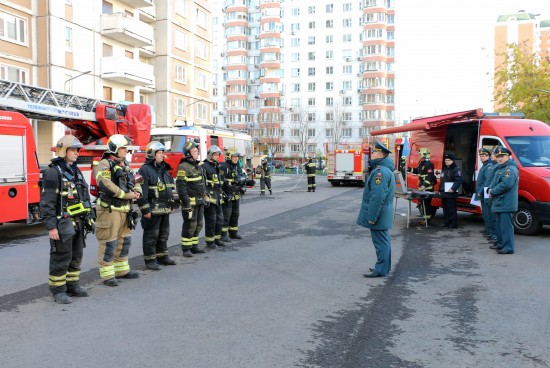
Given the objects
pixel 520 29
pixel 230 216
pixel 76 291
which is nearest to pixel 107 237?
pixel 76 291

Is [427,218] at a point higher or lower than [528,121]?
lower

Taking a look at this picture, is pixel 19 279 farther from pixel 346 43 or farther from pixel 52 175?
pixel 346 43

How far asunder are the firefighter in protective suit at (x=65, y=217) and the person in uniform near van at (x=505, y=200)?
6.90m

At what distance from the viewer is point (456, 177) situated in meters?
12.3

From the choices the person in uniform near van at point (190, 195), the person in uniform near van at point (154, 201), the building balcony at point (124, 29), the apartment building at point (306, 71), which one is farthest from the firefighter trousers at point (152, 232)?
the apartment building at point (306, 71)

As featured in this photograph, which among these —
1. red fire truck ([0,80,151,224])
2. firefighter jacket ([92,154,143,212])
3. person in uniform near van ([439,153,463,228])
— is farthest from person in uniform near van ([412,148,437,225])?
red fire truck ([0,80,151,224])

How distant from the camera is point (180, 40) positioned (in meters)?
39.6

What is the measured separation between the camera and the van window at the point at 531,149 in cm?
1139

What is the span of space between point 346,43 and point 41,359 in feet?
275

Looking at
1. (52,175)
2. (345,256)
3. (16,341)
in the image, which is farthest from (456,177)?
(16,341)

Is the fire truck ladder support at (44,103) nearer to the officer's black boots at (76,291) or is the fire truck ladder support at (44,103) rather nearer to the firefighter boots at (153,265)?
the firefighter boots at (153,265)

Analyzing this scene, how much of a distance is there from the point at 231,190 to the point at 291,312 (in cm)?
490

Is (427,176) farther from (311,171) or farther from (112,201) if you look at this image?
(311,171)

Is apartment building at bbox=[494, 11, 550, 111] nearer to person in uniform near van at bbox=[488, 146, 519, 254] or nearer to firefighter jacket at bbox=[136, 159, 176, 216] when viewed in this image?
person in uniform near van at bbox=[488, 146, 519, 254]
